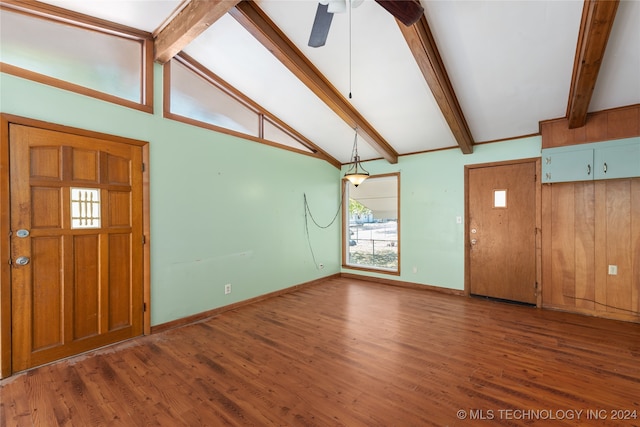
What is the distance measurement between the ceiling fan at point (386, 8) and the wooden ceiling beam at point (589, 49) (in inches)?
59.0

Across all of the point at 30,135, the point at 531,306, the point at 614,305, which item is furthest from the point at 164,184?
the point at 614,305

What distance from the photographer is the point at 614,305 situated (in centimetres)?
357

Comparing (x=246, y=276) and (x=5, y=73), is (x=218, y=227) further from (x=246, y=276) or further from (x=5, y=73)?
Answer: (x=5, y=73)

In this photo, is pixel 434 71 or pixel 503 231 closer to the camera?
pixel 434 71

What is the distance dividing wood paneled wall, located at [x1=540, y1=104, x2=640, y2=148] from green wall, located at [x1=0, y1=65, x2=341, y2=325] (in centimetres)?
377

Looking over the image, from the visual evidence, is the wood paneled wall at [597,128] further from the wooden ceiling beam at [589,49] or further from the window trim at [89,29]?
the window trim at [89,29]

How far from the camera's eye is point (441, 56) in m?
3.02

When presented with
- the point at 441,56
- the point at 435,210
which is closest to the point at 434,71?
the point at 441,56

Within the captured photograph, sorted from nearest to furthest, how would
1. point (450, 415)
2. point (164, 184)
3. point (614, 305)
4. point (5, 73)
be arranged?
point (450, 415)
point (5, 73)
point (164, 184)
point (614, 305)

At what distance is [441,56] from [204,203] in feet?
10.9

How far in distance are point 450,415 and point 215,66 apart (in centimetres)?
437

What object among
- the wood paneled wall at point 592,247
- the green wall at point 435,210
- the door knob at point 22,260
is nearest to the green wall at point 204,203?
the door knob at point 22,260

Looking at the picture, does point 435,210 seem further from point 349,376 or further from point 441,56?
point 349,376

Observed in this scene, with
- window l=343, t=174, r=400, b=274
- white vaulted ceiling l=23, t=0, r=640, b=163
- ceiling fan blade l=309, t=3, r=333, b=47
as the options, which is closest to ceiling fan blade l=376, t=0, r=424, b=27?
ceiling fan blade l=309, t=3, r=333, b=47
